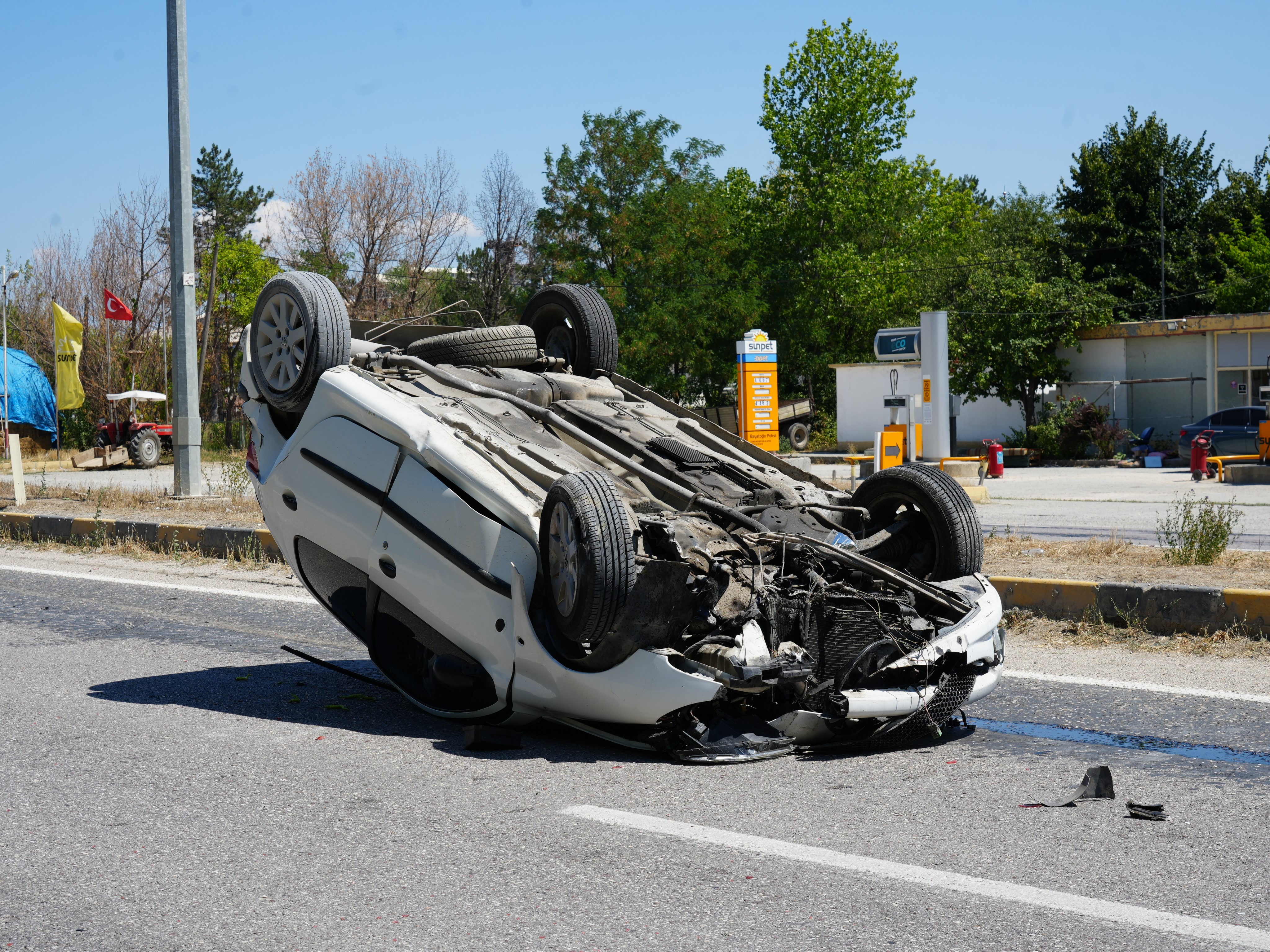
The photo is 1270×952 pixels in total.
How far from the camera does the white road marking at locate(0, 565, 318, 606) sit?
10.1 meters

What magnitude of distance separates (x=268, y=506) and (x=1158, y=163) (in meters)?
47.0

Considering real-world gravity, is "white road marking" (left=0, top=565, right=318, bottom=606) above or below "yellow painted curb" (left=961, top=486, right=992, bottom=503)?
below

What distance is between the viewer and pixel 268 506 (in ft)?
21.2

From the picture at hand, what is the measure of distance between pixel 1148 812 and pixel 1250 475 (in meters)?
20.5

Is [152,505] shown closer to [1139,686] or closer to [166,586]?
[166,586]

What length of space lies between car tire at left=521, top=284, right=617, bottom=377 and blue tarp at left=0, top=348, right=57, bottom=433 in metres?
32.4

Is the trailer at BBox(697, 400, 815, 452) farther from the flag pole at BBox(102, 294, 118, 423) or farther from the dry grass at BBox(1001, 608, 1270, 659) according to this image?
the dry grass at BBox(1001, 608, 1270, 659)

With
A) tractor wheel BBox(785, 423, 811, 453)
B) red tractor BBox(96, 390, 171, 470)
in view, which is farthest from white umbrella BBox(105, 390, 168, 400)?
tractor wheel BBox(785, 423, 811, 453)

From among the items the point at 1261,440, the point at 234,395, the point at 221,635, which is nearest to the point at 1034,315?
the point at 1261,440

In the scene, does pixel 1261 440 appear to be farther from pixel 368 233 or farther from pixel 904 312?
pixel 368 233

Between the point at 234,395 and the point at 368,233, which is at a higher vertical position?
the point at 368,233

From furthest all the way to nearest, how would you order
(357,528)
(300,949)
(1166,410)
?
(1166,410) < (357,528) < (300,949)

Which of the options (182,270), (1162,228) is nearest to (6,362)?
(182,270)

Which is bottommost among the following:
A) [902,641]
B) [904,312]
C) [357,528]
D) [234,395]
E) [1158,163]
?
[902,641]
